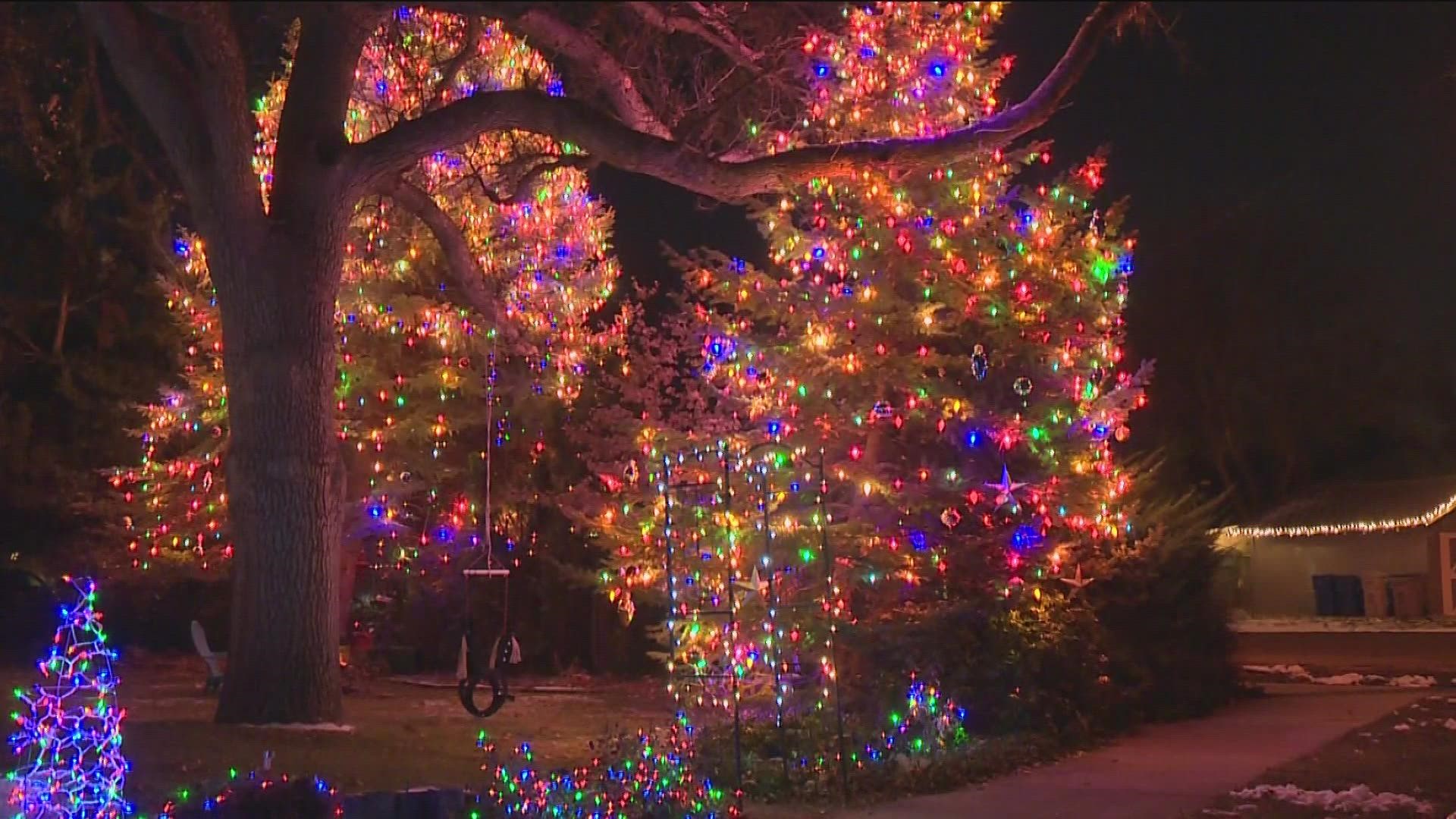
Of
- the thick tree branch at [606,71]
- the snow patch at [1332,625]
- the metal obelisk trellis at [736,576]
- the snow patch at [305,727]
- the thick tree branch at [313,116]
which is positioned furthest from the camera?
the snow patch at [1332,625]

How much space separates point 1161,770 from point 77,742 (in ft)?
A: 24.3

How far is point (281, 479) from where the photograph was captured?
11.1 meters

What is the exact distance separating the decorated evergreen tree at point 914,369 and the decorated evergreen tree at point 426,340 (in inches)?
162

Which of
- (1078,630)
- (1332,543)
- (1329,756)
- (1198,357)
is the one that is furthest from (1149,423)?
(1329,756)

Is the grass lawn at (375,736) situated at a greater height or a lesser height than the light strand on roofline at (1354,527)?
lesser

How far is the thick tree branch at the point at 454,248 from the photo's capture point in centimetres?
1360

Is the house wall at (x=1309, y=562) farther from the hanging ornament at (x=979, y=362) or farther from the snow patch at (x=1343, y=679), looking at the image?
the hanging ornament at (x=979, y=362)

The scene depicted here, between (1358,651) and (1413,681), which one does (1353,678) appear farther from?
(1358,651)

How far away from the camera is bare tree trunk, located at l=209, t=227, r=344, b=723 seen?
11.0 m

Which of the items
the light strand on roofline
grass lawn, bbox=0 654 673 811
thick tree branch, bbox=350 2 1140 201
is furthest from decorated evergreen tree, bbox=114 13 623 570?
the light strand on roofline

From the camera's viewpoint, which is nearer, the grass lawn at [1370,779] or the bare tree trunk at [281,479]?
the grass lawn at [1370,779]

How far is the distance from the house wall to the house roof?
1.36ft

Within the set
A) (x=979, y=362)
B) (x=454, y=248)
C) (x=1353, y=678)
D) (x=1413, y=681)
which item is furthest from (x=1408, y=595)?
(x=454, y=248)

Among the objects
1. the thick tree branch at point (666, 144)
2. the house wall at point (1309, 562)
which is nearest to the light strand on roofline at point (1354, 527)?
the house wall at point (1309, 562)
